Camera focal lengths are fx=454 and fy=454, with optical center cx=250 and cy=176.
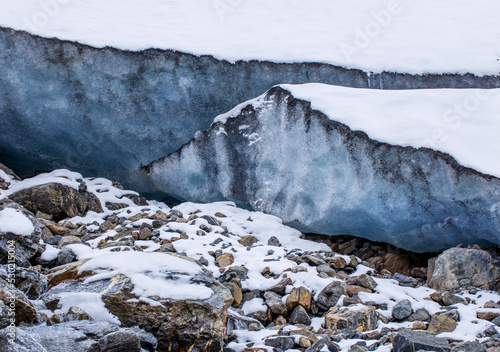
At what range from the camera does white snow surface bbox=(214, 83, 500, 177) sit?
162 inches

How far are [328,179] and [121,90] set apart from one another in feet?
9.85

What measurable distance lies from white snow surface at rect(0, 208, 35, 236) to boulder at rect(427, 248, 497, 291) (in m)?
3.42

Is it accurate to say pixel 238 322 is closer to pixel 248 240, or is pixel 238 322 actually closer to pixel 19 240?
pixel 248 240

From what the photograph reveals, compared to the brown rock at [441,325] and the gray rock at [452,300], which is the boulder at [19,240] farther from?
the gray rock at [452,300]

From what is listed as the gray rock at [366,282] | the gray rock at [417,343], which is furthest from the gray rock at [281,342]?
the gray rock at [366,282]

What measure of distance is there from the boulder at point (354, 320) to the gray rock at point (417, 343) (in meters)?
0.49

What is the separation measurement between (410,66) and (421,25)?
1978 millimetres

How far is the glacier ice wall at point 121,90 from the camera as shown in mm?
5828

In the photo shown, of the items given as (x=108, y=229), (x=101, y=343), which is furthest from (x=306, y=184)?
(x=101, y=343)

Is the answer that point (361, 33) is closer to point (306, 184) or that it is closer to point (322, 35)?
point (322, 35)

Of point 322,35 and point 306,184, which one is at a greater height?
point 322,35

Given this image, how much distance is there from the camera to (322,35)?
6.94 m

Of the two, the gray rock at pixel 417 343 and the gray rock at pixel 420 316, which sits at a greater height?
the gray rock at pixel 417 343

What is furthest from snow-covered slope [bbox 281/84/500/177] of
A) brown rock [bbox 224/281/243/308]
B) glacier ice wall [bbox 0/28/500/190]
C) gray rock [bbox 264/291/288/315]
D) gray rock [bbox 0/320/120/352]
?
gray rock [bbox 0/320/120/352]
